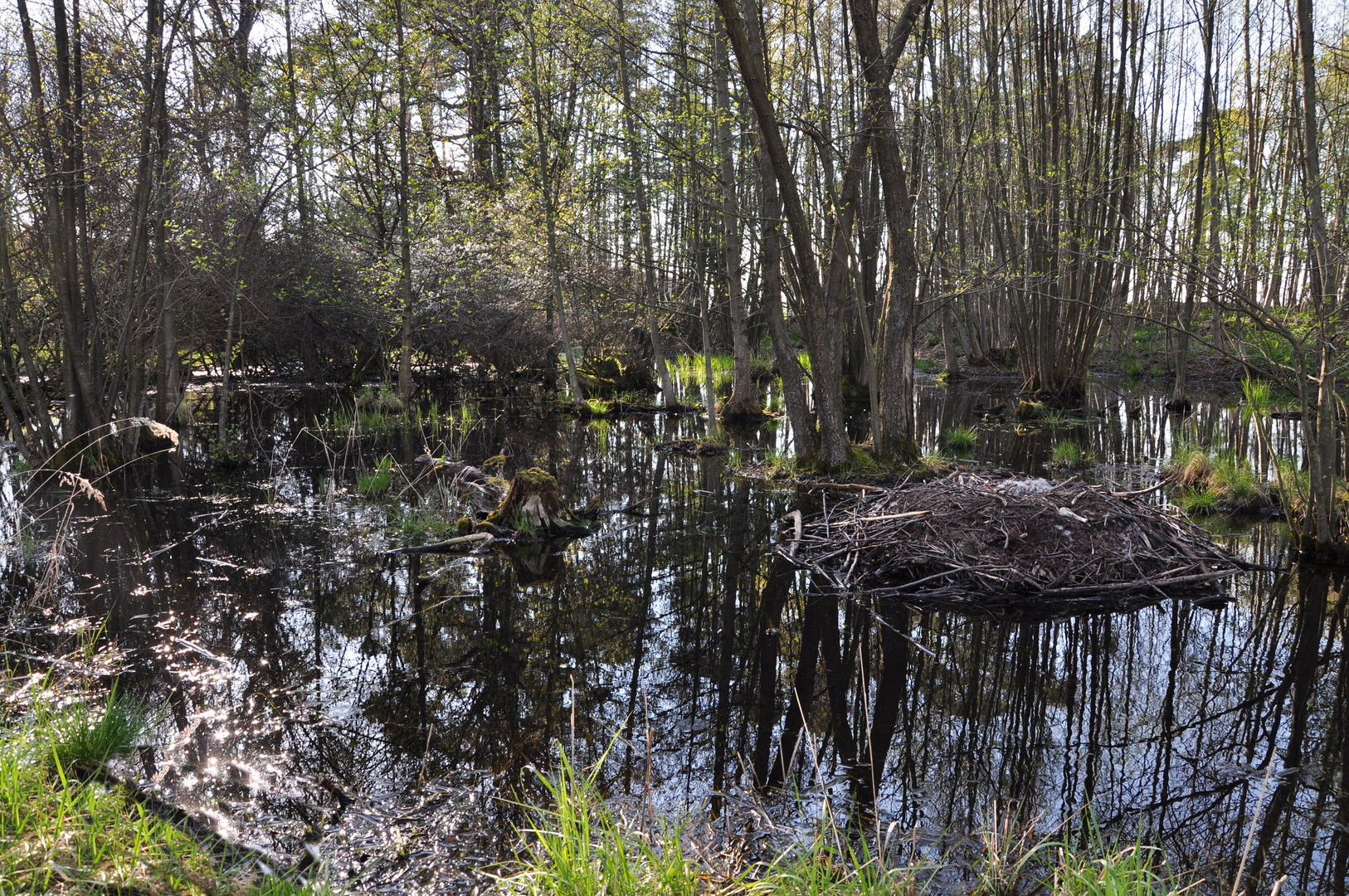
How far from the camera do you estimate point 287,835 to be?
121 inches

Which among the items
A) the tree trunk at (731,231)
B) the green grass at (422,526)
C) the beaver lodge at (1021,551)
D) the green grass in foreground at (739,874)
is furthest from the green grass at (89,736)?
the tree trunk at (731,231)

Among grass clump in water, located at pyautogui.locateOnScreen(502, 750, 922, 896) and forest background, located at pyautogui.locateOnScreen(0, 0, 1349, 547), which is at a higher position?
forest background, located at pyautogui.locateOnScreen(0, 0, 1349, 547)

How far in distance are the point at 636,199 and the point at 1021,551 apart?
1081 cm

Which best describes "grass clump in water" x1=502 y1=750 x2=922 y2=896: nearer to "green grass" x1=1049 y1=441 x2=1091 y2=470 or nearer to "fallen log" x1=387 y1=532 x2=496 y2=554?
"fallen log" x1=387 y1=532 x2=496 y2=554

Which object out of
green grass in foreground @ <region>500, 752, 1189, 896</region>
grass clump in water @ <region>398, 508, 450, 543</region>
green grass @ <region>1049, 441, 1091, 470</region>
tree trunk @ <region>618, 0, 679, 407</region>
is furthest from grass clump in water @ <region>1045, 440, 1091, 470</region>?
green grass in foreground @ <region>500, 752, 1189, 896</region>

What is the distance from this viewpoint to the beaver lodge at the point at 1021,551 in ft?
18.6

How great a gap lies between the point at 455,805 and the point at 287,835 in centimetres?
59

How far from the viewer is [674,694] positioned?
4.32 m

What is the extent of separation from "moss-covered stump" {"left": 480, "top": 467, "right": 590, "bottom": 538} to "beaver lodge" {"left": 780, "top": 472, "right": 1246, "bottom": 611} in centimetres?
224

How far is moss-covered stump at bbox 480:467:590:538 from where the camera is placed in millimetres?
7676

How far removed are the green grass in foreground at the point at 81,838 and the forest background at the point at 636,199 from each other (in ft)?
12.7

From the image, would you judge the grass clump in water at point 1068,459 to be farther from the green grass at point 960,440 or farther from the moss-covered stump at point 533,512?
the moss-covered stump at point 533,512

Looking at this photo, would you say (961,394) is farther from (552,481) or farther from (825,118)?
(552,481)

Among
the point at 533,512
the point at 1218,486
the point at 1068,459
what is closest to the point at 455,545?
the point at 533,512
